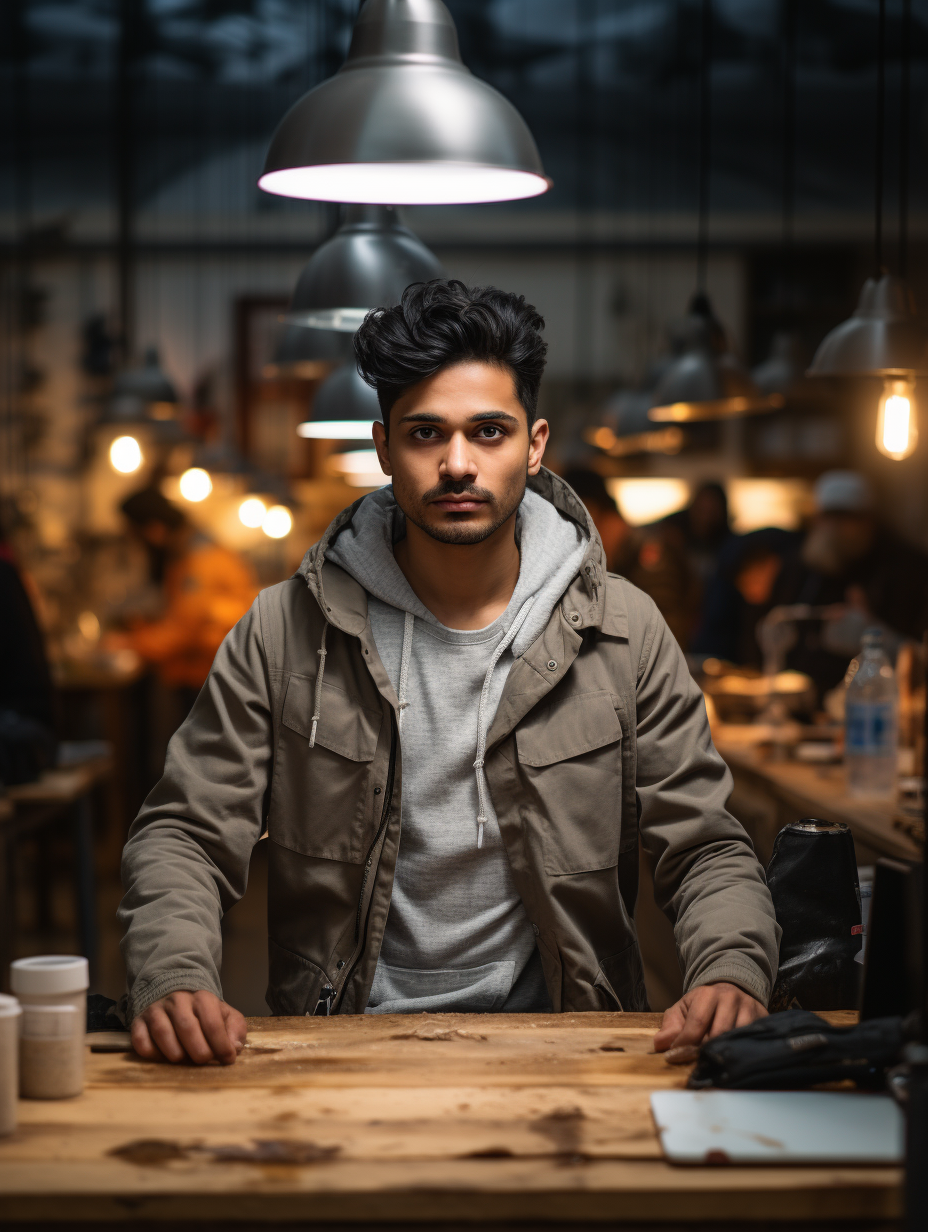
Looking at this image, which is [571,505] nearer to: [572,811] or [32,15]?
[572,811]

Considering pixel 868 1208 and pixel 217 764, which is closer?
pixel 868 1208

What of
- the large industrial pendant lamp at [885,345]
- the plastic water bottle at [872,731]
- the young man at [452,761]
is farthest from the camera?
the plastic water bottle at [872,731]

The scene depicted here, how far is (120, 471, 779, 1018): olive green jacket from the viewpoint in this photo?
1.99 m

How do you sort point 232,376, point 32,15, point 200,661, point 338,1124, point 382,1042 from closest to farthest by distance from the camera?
1. point 338,1124
2. point 382,1042
3. point 200,661
4. point 32,15
5. point 232,376

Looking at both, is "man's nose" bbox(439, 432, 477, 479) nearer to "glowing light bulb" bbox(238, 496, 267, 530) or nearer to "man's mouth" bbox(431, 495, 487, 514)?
"man's mouth" bbox(431, 495, 487, 514)

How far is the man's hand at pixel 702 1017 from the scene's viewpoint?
5.19 ft

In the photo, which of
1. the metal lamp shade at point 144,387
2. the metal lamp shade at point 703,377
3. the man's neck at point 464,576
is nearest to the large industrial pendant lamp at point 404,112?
the man's neck at point 464,576

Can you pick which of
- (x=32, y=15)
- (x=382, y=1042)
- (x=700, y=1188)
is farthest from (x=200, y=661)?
(x=700, y=1188)

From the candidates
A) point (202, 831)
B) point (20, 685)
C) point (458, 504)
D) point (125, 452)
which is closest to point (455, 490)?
point (458, 504)

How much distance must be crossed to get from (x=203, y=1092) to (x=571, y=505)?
3.87ft

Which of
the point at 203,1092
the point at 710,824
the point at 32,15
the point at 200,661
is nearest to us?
the point at 203,1092

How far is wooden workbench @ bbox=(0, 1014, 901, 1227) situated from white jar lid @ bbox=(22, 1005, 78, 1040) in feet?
0.23

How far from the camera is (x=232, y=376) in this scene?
11.5 meters

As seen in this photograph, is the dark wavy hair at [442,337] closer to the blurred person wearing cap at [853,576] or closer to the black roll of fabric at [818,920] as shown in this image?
the black roll of fabric at [818,920]
